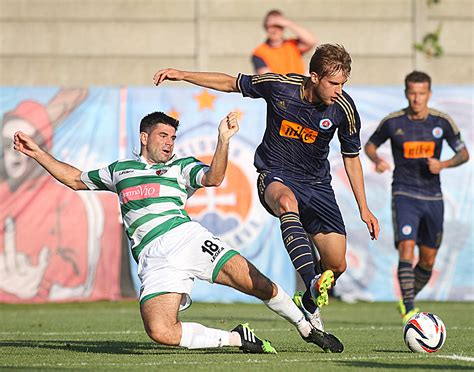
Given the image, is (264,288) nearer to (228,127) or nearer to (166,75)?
(228,127)

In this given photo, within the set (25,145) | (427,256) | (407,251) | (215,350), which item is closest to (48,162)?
(25,145)

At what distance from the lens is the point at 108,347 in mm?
9438

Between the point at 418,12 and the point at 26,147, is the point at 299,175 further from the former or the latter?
the point at 418,12

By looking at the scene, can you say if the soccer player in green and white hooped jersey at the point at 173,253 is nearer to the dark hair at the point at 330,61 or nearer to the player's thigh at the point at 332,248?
the player's thigh at the point at 332,248

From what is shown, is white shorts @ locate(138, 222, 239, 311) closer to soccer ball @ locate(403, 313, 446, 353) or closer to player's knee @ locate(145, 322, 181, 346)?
player's knee @ locate(145, 322, 181, 346)

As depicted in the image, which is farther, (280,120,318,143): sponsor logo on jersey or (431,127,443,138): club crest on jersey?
(431,127,443,138): club crest on jersey

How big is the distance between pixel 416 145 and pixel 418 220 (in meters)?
0.85

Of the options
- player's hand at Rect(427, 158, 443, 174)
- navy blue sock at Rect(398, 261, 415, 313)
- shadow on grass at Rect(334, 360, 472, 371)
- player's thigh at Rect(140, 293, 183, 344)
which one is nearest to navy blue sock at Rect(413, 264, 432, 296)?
navy blue sock at Rect(398, 261, 415, 313)

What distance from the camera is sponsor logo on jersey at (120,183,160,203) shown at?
8703 mm

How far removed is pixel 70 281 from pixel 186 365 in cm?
856

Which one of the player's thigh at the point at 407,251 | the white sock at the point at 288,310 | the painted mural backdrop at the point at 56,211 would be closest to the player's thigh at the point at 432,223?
the player's thigh at the point at 407,251

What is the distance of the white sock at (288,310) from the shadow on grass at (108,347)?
447mm

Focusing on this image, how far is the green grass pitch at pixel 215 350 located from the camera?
778 cm

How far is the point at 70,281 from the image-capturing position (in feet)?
52.8
